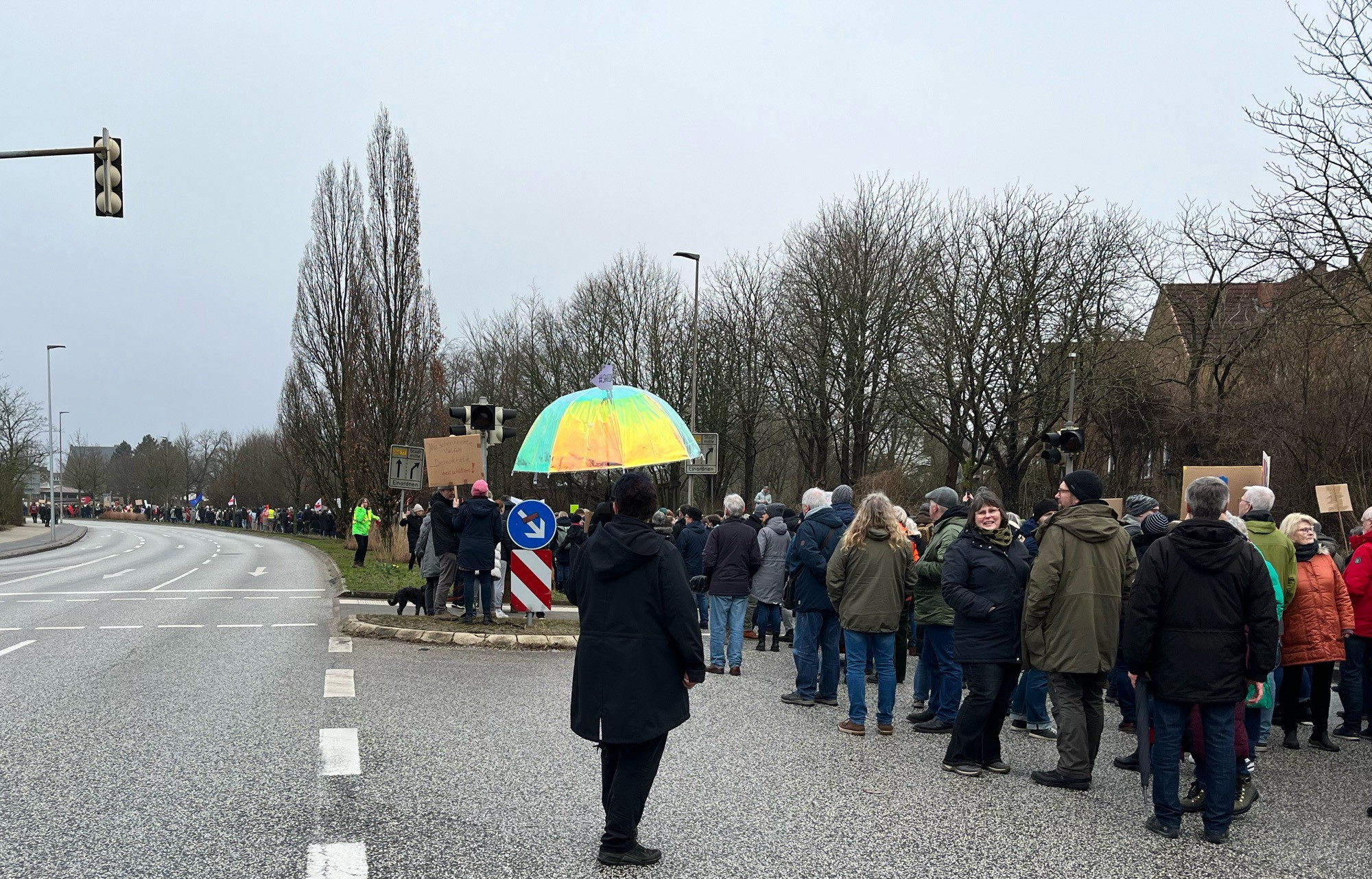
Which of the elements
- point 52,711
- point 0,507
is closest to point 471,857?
point 52,711

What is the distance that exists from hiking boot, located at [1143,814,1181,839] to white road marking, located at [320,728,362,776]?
15.3ft

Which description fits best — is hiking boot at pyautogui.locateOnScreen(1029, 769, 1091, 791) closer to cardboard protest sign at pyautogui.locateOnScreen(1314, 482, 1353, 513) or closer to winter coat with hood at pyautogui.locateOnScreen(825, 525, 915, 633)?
winter coat with hood at pyautogui.locateOnScreen(825, 525, 915, 633)

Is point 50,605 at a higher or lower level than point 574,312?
lower

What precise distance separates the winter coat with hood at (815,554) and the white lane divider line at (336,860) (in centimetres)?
488

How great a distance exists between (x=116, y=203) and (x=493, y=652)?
732 centimetres

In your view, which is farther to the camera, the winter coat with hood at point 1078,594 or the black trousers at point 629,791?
the winter coat with hood at point 1078,594

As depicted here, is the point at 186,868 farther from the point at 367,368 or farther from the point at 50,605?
the point at 367,368

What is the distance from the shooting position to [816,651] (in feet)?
31.6

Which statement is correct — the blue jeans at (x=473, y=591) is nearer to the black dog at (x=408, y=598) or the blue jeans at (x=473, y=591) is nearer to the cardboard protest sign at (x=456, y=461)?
the black dog at (x=408, y=598)

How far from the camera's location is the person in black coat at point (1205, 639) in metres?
5.85

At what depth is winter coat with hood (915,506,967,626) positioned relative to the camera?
875 cm

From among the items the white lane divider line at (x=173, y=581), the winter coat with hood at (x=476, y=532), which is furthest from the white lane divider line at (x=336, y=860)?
the white lane divider line at (x=173, y=581)

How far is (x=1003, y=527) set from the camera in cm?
757

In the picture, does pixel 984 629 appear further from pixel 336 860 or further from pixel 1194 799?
pixel 336 860
